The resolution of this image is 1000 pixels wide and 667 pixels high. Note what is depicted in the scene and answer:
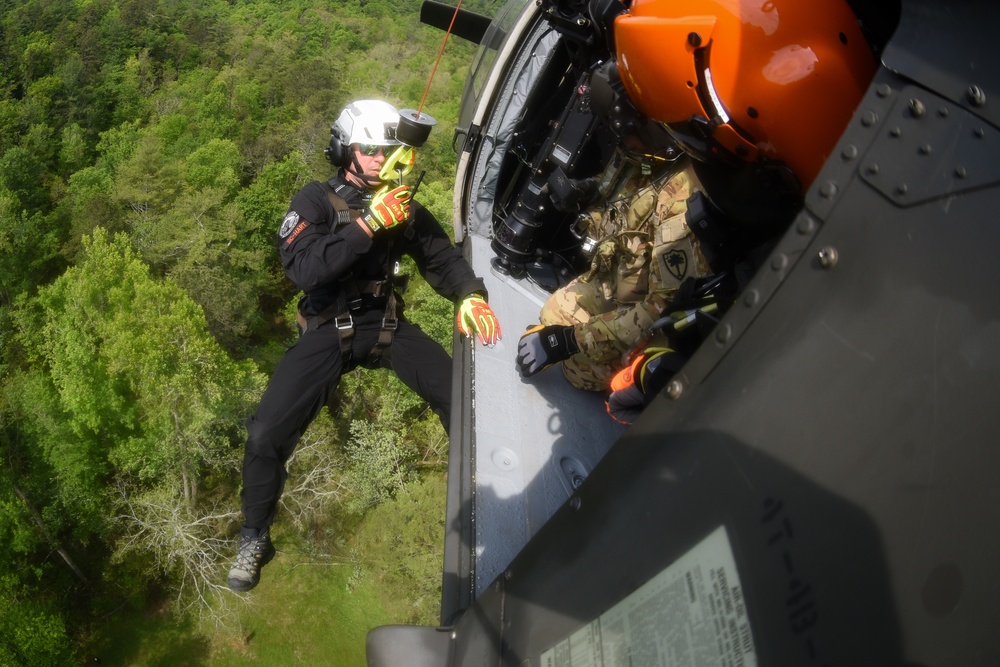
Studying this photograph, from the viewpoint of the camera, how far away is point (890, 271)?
114 cm

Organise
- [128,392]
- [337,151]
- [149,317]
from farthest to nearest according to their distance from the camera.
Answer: [128,392] → [149,317] → [337,151]

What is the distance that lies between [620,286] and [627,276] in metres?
0.08

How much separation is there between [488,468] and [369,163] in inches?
85.3

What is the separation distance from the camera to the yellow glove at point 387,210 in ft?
12.8

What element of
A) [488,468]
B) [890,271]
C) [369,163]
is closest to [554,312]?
[488,468]

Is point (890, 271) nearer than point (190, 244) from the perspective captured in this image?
Yes

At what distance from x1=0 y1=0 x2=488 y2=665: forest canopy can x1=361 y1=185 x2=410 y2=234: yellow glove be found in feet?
46.6

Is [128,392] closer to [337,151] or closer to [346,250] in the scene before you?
[337,151]

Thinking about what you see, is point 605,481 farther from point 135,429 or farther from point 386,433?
point 135,429

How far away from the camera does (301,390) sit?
4.15 meters

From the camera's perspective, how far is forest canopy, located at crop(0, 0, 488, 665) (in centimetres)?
1980

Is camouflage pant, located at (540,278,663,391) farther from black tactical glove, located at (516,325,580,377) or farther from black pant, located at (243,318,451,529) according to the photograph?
black pant, located at (243,318,451,529)

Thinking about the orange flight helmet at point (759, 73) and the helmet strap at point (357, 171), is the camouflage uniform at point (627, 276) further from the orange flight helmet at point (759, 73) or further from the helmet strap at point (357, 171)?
the helmet strap at point (357, 171)

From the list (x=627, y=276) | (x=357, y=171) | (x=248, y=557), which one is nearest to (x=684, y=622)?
(x=627, y=276)
